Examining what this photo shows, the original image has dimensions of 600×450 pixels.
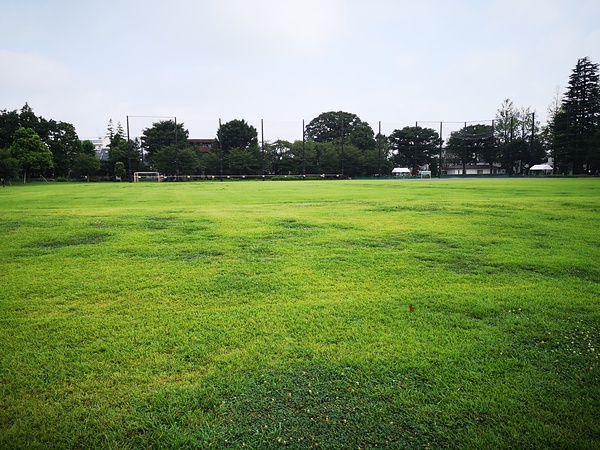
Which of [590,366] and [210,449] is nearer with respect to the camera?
[210,449]

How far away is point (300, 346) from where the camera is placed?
238 cm

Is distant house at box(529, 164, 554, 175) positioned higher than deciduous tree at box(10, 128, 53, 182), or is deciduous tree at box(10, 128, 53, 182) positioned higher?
deciduous tree at box(10, 128, 53, 182)

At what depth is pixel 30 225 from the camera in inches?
→ 252

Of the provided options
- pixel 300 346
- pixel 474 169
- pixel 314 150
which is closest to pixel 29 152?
pixel 314 150

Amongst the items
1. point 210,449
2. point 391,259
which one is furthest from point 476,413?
point 391,259

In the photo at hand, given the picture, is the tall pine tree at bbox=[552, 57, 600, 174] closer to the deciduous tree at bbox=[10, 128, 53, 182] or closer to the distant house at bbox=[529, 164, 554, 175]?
the distant house at bbox=[529, 164, 554, 175]

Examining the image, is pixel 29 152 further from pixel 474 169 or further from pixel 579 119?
pixel 579 119

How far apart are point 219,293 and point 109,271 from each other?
141cm

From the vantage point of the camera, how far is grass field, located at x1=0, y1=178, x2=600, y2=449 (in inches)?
68.7

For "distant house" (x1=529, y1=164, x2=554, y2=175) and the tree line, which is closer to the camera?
the tree line

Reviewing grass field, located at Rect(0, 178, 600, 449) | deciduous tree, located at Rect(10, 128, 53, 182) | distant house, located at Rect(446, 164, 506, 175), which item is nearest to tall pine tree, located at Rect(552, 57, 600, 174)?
distant house, located at Rect(446, 164, 506, 175)

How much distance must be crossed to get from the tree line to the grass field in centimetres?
3670

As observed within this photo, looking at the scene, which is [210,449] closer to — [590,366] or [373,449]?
[373,449]

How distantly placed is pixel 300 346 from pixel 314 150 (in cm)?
4355
